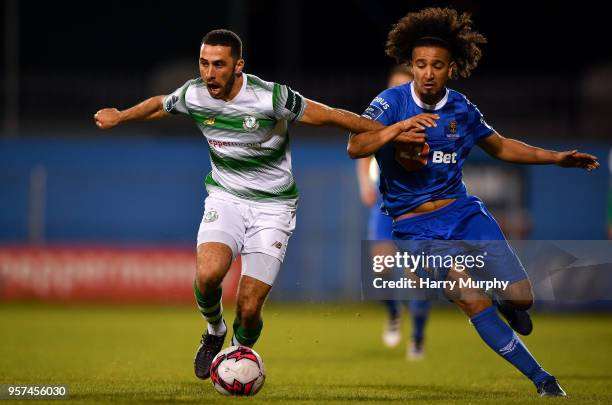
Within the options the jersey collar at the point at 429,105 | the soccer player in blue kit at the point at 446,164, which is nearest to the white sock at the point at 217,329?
the soccer player in blue kit at the point at 446,164

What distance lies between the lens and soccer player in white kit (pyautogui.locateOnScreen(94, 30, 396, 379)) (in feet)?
25.7

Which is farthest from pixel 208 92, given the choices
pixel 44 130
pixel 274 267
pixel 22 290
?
pixel 44 130

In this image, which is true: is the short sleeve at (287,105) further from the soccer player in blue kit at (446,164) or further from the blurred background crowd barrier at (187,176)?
the blurred background crowd barrier at (187,176)

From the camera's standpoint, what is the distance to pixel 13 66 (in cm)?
2388

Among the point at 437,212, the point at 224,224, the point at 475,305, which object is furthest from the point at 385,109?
the point at 475,305

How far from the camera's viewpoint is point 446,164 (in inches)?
315

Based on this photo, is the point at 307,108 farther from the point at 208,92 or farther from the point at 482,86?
the point at 482,86

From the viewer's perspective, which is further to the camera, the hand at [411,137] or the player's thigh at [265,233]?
the player's thigh at [265,233]

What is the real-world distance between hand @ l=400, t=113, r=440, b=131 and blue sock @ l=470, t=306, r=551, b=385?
4.64 feet

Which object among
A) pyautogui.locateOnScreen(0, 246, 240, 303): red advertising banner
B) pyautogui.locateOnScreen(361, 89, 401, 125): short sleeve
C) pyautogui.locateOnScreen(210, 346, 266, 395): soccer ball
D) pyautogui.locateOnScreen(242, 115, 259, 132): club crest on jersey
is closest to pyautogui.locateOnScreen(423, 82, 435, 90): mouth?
pyautogui.locateOnScreen(361, 89, 401, 125): short sleeve

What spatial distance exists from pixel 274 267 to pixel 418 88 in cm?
173

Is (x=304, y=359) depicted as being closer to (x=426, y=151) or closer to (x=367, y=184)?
(x=367, y=184)

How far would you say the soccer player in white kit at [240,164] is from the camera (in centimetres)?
785

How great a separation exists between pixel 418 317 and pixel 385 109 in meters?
3.90
